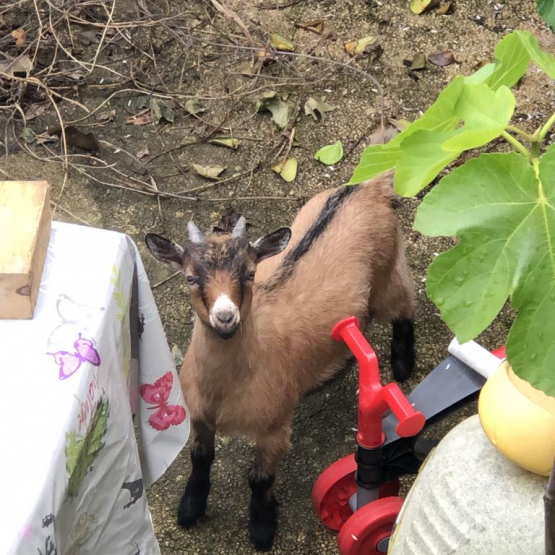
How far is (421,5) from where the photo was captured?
4.54 m

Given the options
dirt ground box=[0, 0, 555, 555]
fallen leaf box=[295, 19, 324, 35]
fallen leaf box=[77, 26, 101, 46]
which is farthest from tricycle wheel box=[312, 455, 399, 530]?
fallen leaf box=[77, 26, 101, 46]

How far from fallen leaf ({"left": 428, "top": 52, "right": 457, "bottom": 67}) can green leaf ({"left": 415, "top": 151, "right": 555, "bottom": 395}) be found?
3.57 meters

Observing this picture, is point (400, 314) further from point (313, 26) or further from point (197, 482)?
point (313, 26)

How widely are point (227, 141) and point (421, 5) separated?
4.68 feet

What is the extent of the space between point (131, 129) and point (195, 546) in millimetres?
2082

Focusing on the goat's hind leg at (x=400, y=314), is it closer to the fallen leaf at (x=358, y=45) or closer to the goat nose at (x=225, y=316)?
the goat nose at (x=225, y=316)

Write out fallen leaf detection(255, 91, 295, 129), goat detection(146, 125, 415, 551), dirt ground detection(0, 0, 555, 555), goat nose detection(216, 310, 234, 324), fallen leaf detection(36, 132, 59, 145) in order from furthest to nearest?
1. fallen leaf detection(255, 91, 295, 129)
2. fallen leaf detection(36, 132, 59, 145)
3. dirt ground detection(0, 0, 555, 555)
4. goat detection(146, 125, 415, 551)
5. goat nose detection(216, 310, 234, 324)

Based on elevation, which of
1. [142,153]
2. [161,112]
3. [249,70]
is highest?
[249,70]

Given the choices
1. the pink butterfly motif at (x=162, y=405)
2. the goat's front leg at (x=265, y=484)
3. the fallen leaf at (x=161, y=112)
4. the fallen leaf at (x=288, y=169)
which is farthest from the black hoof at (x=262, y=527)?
the fallen leaf at (x=161, y=112)

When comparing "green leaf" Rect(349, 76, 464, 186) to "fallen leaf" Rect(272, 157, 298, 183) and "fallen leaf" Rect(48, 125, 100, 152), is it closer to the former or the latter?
"fallen leaf" Rect(272, 157, 298, 183)

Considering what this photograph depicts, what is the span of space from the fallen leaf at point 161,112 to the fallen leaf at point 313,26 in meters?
0.92

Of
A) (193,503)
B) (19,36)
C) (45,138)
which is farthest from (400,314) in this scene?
(19,36)

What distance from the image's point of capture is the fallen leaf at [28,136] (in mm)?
3957

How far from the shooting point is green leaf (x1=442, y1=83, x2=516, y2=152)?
2.93 ft
